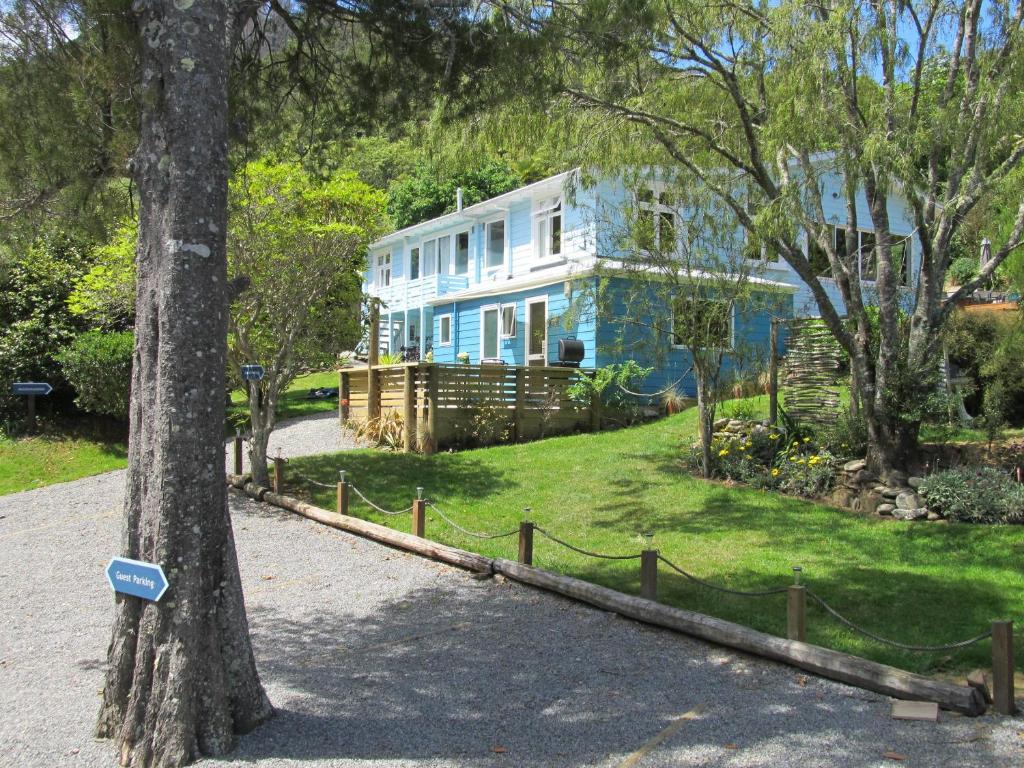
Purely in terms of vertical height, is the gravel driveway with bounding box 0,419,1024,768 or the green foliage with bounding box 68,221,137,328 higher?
the green foliage with bounding box 68,221,137,328

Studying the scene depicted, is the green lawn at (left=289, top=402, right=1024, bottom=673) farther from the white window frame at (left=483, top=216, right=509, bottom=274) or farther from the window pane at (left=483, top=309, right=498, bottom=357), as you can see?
the white window frame at (left=483, top=216, right=509, bottom=274)

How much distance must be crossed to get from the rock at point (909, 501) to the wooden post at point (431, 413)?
26.8 feet

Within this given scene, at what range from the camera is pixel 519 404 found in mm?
16406

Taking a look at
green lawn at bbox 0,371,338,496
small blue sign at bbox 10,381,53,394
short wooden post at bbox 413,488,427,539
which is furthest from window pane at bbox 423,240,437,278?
short wooden post at bbox 413,488,427,539

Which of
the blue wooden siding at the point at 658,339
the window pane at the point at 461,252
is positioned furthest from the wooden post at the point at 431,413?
the window pane at the point at 461,252

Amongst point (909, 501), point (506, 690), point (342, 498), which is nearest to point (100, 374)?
point (342, 498)

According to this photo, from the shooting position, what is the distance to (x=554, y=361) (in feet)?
65.5

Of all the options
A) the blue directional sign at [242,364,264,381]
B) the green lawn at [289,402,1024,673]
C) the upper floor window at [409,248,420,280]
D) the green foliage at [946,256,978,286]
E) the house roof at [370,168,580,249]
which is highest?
the house roof at [370,168,580,249]

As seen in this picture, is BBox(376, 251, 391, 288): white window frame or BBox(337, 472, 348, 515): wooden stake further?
BBox(376, 251, 391, 288): white window frame

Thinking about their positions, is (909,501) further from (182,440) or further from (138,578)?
(138,578)

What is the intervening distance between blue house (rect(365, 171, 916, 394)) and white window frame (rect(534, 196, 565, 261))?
0.03 metres

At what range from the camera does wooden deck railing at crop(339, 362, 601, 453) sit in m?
15.6

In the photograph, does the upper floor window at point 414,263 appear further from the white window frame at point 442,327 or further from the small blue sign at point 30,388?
the small blue sign at point 30,388

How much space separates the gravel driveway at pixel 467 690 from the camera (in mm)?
4582
